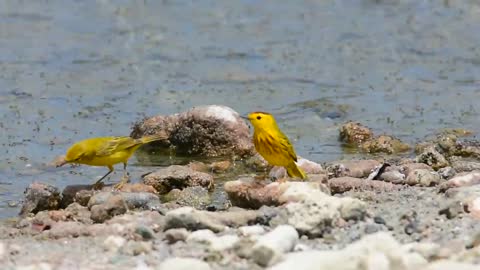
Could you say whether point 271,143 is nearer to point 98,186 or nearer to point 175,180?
point 175,180

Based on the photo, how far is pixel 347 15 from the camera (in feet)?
63.6

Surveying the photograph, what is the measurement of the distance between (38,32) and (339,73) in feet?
15.4

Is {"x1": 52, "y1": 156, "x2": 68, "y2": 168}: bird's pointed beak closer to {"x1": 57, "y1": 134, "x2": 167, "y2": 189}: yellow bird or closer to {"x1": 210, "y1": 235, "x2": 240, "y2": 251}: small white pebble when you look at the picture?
{"x1": 57, "y1": 134, "x2": 167, "y2": 189}: yellow bird

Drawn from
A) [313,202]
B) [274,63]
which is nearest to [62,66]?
[274,63]

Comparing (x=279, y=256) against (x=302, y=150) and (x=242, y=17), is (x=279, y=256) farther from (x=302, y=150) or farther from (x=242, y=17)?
(x=242, y=17)

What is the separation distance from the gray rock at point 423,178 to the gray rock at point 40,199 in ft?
9.63

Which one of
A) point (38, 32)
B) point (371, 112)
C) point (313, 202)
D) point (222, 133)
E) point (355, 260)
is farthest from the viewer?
point (38, 32)

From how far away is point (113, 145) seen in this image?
406 inches

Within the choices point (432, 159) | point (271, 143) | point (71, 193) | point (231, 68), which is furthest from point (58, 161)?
point (231, 68)

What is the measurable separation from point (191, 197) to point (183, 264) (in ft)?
11.5

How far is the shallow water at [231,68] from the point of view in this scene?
13.4 m

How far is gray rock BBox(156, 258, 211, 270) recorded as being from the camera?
6391 mm

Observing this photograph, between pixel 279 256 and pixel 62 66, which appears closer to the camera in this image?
pixel 279 256

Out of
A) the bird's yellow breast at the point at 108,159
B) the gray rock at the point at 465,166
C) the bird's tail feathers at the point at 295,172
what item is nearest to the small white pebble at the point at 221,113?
the bird's yellow breast at the point at 108,159
